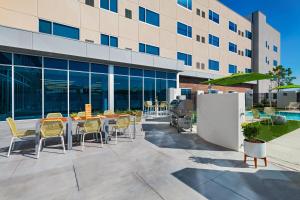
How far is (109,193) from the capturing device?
10.8 ft

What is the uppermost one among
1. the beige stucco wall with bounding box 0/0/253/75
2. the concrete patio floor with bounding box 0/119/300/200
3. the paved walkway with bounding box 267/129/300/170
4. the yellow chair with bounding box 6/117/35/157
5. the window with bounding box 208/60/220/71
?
the beige stucco wall with bounding box 0/0/253/75

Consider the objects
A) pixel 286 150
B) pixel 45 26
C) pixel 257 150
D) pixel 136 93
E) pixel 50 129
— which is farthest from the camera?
pixel 136 93

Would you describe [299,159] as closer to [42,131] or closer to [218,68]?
[42,131]

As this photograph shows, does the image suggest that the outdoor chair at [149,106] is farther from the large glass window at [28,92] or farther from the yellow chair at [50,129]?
the yellow chair at [50,129]

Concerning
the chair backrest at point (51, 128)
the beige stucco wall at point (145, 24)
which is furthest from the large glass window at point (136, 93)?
the chair backrest at point (51, 128)

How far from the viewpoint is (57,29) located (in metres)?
12.9

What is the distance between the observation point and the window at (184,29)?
21.0 metres

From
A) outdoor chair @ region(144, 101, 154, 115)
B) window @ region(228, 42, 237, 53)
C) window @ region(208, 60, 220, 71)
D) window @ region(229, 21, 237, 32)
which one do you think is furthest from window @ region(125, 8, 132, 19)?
window @ region(229, 21, 237, 32)

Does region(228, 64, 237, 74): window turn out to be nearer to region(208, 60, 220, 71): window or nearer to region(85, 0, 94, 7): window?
region(208, 60, 220, 71): window

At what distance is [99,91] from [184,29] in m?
13.5

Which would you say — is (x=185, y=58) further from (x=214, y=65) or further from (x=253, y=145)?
(x=253, y=145)

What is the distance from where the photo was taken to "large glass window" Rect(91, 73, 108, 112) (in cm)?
1341

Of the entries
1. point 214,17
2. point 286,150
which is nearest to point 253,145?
point 286,150

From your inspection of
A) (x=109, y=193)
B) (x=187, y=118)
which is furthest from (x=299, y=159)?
(x=109, y=193)
